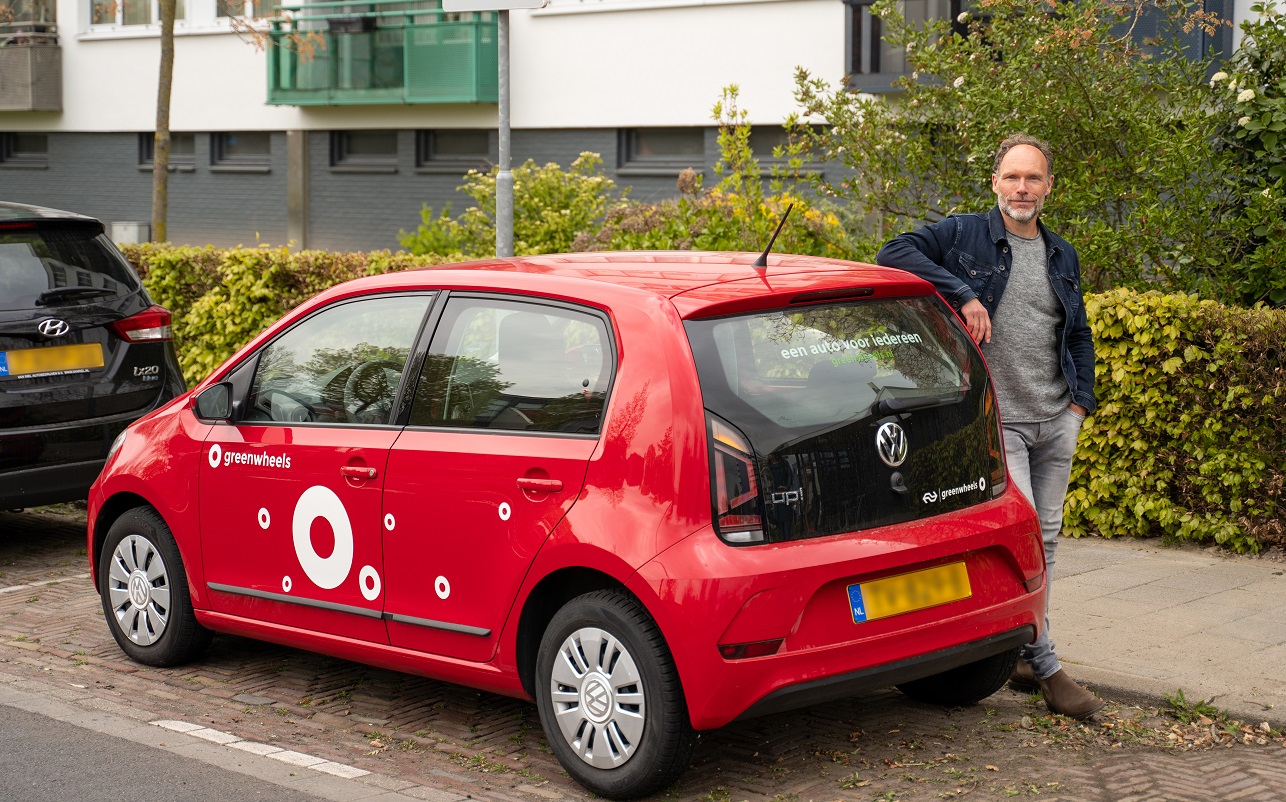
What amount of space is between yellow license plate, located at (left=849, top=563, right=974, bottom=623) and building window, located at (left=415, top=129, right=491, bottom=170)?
2037 cm

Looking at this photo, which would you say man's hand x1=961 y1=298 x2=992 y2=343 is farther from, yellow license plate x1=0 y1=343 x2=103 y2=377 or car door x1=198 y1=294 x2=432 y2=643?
yellow license plate x1=0 y1=343 x2=103 y2=377

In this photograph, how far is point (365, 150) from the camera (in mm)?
26547

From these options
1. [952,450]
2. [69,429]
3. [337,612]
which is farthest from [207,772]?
[69,429]

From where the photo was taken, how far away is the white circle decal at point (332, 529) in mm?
5504

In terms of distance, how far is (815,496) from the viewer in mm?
4621

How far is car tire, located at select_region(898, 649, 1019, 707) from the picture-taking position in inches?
221

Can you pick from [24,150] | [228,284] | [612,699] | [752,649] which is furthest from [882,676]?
[24,150]

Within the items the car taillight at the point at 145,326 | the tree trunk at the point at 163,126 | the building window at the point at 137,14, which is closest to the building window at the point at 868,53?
the tree trunk at the point at 163,126

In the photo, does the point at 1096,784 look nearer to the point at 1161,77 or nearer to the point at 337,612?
the point at 337,612

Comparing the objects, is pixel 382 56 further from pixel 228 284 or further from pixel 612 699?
pixel 612 699

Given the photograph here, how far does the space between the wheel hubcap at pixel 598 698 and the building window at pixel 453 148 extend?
2031cm

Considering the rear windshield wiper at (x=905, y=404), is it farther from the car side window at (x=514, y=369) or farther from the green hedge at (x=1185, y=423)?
the green hedge at (x=1185, y=423)

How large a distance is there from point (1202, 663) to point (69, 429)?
5.66 m

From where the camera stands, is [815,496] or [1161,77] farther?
[1161,77]
